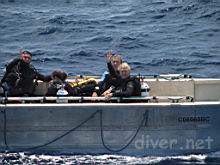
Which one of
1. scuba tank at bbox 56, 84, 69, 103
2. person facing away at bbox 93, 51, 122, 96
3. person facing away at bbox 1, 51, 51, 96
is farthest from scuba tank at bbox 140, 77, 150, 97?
person facing away at bbox 1, 51, 51, 96

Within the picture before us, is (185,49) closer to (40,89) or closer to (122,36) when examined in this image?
(122,36)

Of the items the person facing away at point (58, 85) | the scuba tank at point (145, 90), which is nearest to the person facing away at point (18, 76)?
the person facing away at point (58, 85)

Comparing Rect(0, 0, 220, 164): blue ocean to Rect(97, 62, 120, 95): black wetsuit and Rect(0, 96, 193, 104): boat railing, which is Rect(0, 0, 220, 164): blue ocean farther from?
Rect(0, 96, 193, 104): boat railing

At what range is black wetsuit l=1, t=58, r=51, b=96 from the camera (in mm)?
19094

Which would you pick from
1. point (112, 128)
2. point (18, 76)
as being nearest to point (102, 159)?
point (112, 128)

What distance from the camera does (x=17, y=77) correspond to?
19.2 metres

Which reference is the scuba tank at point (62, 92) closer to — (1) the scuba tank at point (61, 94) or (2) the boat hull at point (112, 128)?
(1) the scuba tank at point (61, 94)

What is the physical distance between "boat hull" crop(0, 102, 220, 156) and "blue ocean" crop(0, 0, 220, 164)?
812 centimetres

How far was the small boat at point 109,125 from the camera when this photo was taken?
59.3 ft

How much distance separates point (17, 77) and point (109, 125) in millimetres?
2834

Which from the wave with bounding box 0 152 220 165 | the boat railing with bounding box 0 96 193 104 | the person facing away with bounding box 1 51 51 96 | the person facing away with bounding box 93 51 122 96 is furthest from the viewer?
the person facing away with bounding box 93 51 122 96

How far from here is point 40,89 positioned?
20.4 metres

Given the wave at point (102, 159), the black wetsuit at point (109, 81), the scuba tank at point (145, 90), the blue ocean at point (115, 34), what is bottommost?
the wave at point (102, 159)

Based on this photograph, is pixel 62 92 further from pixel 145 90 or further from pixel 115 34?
pixel 115 34
